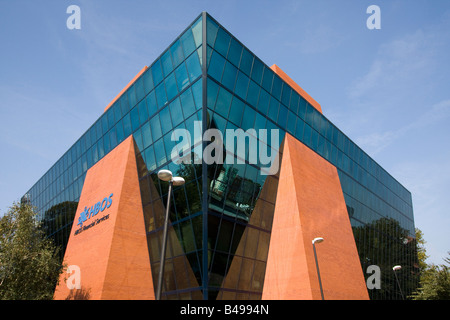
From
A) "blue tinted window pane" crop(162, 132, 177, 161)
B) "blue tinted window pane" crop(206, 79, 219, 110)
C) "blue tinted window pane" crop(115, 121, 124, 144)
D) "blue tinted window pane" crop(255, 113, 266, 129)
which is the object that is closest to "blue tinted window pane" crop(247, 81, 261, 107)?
"blue tinted window pane" crop(255, 113, 266, 129)

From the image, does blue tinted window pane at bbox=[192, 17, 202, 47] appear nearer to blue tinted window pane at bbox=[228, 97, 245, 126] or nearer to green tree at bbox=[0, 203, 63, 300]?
blue tinted window pane at bbox=[228, 97, 245, 126]

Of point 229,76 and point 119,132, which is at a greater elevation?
point 229,76

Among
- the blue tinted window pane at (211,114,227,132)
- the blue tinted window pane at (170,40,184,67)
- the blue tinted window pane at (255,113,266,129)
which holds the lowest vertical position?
the blue tinted window pane at (211,114,227,132)

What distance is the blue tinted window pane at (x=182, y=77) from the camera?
75.2ft

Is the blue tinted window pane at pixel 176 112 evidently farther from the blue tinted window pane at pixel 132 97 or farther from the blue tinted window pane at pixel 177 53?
the blue tinted window pane at pixel 132 97

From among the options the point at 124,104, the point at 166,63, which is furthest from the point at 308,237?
the point at 124,104

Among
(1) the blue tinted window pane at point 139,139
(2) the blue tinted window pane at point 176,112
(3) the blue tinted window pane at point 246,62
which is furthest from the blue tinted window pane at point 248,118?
(1) the blue tinted window pane at point 139,139

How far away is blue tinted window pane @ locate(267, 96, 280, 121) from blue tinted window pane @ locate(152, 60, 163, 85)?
8.53 m

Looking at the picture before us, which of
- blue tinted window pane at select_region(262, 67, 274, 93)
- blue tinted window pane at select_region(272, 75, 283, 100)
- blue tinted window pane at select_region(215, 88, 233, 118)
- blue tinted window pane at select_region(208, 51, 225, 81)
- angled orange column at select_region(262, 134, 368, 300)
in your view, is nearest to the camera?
blue tinted window pane at select_region(215, 88, 233, 118)

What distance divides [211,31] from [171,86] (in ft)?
15.1

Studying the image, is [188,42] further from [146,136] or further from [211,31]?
[146,136]

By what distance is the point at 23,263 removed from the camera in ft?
73.6

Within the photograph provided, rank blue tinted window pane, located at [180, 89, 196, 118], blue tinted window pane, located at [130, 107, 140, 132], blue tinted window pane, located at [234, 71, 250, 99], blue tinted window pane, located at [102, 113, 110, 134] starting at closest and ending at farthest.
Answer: blue tinted window pane, located at [180, 89, 196, 118], blue tinted window pane, located at [234, 71, 250, 99], blue tinted window pane, located at [130, 107, 140, 132], blue tinted window pane, located at [102, 113, 110, 134]

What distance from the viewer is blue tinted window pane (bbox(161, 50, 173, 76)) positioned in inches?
972
